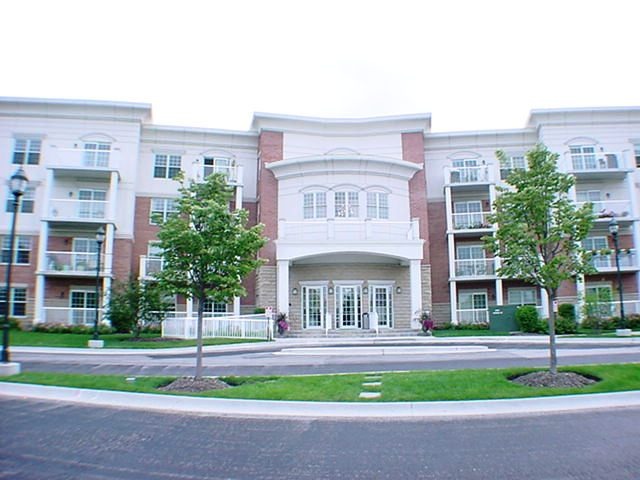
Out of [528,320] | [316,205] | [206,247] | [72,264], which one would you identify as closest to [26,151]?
[72,264]

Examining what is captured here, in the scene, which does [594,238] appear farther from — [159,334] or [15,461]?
[15,461]

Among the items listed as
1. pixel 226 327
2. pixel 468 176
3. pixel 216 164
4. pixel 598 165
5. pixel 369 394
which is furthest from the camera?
pixel 216 164

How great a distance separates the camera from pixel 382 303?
25.8 meters

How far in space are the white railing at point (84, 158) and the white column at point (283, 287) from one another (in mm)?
11871

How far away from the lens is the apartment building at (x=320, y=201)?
25.4 meters

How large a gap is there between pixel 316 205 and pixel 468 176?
9831 millimetres

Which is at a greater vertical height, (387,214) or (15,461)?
(387,214)

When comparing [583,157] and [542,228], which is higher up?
[583,157]

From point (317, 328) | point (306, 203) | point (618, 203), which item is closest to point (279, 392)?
point (317, 328)

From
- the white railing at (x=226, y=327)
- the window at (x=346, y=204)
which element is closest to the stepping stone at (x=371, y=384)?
the white railing at (x=226, y=327)

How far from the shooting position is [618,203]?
2752 cm

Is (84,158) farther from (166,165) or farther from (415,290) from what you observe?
(415,290)

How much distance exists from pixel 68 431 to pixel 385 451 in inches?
188

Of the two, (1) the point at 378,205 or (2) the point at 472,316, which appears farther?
(2) the point at 472,316
